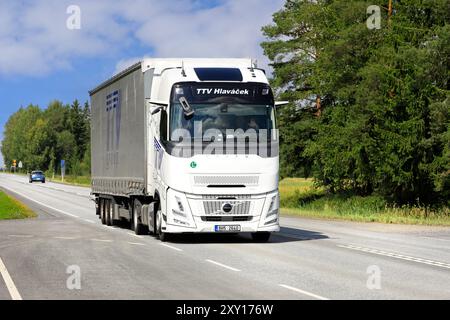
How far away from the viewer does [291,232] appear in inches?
A: 891

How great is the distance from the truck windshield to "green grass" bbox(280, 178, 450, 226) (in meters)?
11.8

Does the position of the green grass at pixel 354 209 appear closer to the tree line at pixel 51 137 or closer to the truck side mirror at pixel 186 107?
→ the truck side mirror at pixel 186 107

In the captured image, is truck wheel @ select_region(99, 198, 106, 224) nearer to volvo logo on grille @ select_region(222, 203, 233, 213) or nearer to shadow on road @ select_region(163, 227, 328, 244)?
shadow on road @ select_region(163, 227, 328, 244)

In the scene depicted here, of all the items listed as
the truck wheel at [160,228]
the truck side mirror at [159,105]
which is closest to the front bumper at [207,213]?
the truck wheel at [160,228]

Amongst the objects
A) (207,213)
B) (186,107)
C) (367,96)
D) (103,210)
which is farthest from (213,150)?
(367,96)

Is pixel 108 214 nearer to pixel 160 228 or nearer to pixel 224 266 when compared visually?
pixel 160 228

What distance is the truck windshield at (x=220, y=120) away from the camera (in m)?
17.4

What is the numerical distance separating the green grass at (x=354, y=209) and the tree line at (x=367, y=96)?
999 millimetres

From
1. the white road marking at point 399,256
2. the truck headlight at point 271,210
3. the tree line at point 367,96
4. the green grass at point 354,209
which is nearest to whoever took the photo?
the white road marking at point 399,256

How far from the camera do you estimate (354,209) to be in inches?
1502

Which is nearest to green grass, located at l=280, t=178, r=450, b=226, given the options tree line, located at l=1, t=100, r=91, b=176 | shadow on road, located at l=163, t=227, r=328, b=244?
shadow on road, located at l=163, t=227, r=328, b=244

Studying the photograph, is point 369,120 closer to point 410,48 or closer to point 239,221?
point 410,48

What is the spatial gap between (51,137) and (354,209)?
138816mm

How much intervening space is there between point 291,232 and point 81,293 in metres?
13.0
